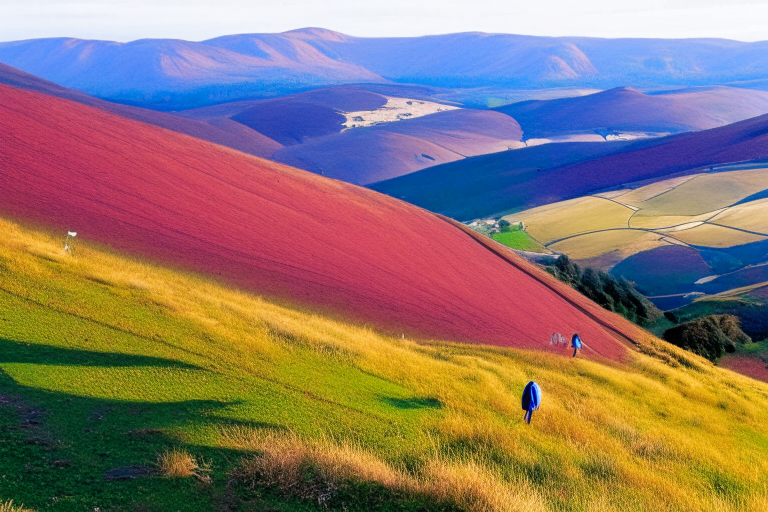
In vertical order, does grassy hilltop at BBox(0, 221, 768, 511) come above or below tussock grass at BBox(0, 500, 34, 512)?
below

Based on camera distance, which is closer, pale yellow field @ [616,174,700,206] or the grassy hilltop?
the grassy hilltop

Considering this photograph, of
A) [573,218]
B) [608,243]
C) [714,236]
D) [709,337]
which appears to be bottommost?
[608,243]

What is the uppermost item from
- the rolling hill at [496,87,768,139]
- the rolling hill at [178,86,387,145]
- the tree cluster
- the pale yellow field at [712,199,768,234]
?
the rolling hill at [496,87,768,139]

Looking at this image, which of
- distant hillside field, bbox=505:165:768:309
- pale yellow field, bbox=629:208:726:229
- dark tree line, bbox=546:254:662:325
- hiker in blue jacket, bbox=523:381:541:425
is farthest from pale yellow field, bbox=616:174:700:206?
hiker in blue jacket, bbox=523:381:541:425

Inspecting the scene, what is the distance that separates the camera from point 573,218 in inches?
2514

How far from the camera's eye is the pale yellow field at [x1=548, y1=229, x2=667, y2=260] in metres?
51.6

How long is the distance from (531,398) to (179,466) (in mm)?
5244

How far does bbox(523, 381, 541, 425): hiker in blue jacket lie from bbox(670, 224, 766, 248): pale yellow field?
46.7 m

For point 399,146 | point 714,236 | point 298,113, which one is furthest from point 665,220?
point 298,113

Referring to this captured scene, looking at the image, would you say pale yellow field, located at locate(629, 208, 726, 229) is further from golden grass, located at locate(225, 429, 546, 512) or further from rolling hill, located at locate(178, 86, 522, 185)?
golden grass, located at locate(225, 429, 546, 512)

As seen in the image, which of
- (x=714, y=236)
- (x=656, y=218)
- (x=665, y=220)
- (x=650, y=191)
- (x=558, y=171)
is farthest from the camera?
(x=558, y=171)

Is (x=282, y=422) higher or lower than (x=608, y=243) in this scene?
higher

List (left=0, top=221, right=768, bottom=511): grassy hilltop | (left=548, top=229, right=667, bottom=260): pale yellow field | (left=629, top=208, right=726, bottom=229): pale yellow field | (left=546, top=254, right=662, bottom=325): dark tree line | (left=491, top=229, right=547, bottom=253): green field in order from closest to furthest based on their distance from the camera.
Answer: (left=0, top=221, right=768, bottom=511): grassy hilltop, (left=546, top=254, right=662, bottom=325): dark tree line, (left=491, top=229, right=547, bottom=253): green field, (left=548, top=229, right=667, bottom=260): pale yellow field, (left=629, top=208, right=726, bottom=229): pale yellow field

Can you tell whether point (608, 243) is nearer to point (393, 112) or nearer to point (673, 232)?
point (673, 232)
